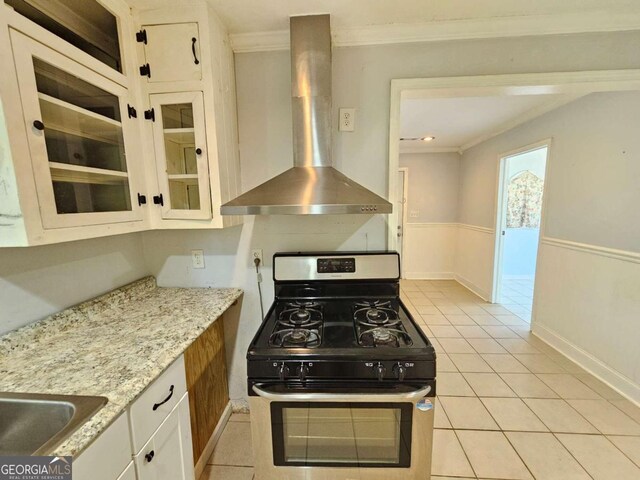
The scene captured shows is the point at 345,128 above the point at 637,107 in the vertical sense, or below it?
below

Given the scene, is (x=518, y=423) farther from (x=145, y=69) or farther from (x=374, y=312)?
(x=145, y=69)

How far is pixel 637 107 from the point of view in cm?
199

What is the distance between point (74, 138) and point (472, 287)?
479 centimetres

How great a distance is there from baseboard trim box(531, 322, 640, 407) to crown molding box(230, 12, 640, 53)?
7.58 feet

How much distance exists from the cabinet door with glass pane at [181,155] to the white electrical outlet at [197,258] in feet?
1.24

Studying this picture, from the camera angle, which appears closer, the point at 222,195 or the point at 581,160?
the point at 222,195

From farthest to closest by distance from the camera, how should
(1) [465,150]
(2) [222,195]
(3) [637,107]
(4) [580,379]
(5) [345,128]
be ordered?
(1) [465,150] → (4) [580,379] → (3) [637,107] → (5) [345,128] → (2) [222,195]

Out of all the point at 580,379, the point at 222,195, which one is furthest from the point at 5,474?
the point at 580,379

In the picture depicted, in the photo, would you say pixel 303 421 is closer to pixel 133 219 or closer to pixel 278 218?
pixel 278 218

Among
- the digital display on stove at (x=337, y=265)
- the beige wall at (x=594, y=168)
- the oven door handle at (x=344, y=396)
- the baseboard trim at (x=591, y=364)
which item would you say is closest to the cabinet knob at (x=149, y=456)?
the oven door handle at (x=344, y=396)

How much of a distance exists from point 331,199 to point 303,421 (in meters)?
0.95

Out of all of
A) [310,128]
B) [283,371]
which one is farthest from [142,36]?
[283,371]

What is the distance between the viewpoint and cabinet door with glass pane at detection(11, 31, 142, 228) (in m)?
0.92

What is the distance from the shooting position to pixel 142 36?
4.53 ft
